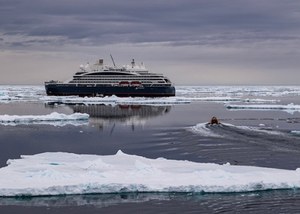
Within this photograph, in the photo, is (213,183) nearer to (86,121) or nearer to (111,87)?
(86,121)

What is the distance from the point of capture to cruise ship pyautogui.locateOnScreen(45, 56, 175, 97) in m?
80.9

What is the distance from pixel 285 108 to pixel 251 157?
29183 millimetres

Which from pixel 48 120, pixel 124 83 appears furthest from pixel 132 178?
pixel 124 83

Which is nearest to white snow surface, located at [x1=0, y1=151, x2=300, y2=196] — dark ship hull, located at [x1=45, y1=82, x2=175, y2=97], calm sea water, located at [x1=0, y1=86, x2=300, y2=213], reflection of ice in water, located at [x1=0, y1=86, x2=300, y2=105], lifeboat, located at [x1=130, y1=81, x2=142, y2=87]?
calm sea water, located at [x1=0, y1=86, x2=300, y2=213]

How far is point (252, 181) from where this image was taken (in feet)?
39.3

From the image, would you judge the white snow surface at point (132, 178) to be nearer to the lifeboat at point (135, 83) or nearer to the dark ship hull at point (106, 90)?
the dark ship hull at point (106, 90)

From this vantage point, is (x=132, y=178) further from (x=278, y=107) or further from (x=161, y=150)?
(x=278, y=107)

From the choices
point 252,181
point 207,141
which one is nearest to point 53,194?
point 252,181

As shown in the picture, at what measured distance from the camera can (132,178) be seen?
1215 centimetres

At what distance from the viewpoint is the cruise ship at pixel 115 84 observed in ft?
265

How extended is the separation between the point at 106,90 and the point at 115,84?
1883 millimetres

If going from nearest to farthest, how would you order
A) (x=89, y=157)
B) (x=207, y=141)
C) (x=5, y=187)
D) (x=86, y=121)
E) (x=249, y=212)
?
(x=249, y=212) < (x=5, y=187) < (x=89, y=157) < (x=207, y=141) < (x=86, y=121)

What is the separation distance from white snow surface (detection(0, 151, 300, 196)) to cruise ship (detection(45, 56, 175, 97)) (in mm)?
66665

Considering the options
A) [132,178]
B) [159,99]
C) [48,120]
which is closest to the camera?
[132,178]
